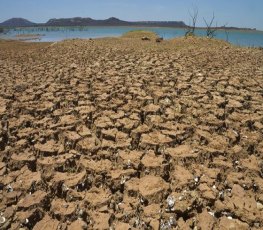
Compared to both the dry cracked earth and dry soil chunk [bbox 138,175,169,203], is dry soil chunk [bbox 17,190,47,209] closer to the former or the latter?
the dry cracked earth

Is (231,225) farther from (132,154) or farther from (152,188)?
(132,154)

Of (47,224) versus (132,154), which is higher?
(132,154)

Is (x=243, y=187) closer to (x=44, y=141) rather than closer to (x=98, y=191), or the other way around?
(x=98, y=191)

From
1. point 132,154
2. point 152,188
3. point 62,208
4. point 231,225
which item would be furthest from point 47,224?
point 231,225

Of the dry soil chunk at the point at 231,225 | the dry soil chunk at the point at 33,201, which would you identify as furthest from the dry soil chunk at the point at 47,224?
the dry soil chunk at the point at 231,225

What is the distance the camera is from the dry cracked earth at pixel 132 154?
196 centimetres

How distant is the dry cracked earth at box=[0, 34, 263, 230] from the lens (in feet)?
6.44

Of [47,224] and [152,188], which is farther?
[152,188]

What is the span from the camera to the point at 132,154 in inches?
104

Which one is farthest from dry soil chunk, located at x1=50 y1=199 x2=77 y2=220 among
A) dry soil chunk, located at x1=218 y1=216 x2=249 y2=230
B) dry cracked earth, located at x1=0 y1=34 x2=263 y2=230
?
dry soil chunk, located at x1=218 y1=216 x2=249 y2=230

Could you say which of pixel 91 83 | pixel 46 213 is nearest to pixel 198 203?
pixel 46 213

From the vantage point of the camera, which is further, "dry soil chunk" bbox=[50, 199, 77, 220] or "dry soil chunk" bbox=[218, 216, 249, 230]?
"dry soil chunk" bbox=[50, 199, 77, 220]

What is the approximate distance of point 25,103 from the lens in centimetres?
400

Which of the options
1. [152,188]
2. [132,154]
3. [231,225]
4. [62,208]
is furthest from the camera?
[132,154]
